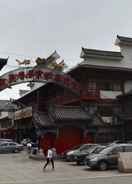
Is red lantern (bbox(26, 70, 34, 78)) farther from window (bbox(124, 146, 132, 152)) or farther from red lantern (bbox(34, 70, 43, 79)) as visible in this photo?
window (bbox(124, 146, 132, 152))

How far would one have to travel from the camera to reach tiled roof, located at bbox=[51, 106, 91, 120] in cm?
4038

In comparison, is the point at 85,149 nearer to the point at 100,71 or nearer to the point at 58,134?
the point at 58,134

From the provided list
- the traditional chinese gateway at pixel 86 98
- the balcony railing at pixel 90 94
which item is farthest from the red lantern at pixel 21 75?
the balcony railing at pixel 90 94

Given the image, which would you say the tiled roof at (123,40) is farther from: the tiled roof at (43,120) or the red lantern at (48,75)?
the tiled roof at (43,120)

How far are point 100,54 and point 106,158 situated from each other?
19741 mm

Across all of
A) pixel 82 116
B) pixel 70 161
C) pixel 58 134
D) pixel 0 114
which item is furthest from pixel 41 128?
pixel 0 114

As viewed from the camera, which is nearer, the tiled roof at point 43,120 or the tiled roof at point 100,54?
the tiled roof at point 43,120

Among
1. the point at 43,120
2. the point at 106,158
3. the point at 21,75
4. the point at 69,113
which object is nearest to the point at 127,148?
the point at 106,158

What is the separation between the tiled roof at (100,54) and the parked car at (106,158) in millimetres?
17668

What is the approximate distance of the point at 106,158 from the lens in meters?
27.9

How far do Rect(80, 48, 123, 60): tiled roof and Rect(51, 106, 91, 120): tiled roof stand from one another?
6195 millimetres

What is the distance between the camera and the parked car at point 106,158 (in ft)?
90.9

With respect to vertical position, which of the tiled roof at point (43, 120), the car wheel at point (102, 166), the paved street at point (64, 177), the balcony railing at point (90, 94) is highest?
the balcony railing at point (90, 94)

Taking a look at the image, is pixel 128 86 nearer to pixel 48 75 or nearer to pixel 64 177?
pixel 48 75
